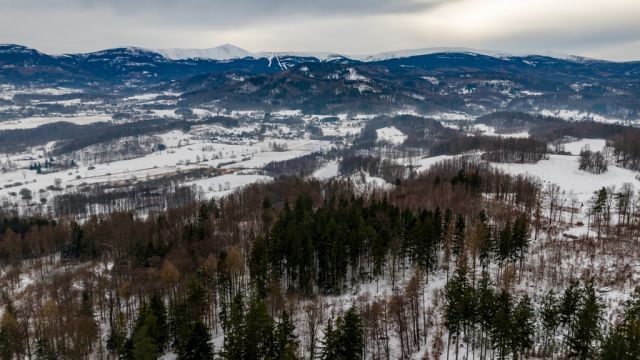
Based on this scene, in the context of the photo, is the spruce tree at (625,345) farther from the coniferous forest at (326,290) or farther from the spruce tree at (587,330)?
the spruce tree at (587,330)

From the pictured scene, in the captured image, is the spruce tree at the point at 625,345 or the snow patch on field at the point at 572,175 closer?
the spruce tree at the point at 625,345

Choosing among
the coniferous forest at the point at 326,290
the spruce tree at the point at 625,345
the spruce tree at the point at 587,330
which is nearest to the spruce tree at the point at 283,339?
the coniferous forest at the point at 326,290

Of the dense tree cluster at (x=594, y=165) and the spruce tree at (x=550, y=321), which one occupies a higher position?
the dense tree cluster at (x=594, y=165)

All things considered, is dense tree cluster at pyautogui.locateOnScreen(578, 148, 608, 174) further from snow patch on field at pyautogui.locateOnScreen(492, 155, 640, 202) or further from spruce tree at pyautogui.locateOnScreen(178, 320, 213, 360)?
spruce tree at pyautogui.locateOnScreen(178, 320, 213, 360)

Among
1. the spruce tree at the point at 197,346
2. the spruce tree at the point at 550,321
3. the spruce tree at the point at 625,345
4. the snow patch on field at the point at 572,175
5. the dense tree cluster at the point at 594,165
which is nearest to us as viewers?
the spruce tree at the point at 625,345

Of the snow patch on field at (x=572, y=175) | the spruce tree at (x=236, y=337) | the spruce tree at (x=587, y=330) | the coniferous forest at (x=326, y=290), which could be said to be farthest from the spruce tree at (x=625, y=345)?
the snow patch on field at (x=572, y=175)

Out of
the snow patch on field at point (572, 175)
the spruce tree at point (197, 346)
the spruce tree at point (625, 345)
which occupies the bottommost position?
the spruce tree at point (197, 346)

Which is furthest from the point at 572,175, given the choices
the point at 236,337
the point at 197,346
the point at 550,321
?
the point at 197,346

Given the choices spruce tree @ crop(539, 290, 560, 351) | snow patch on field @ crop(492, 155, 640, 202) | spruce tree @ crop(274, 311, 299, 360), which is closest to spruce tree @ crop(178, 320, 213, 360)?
spruce tree @ crop(274, 311, 299, 360)

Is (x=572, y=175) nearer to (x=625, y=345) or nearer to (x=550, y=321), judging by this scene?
(x=550, y=321)

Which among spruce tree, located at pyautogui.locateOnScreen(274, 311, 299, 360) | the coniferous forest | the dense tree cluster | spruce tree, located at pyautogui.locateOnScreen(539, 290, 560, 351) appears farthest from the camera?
the dense tree cluster

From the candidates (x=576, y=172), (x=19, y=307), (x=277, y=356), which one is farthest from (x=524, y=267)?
(x=576, y=172)

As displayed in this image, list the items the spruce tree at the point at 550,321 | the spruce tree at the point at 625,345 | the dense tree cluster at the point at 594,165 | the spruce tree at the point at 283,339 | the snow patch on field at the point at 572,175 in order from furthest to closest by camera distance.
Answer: the dense tree cluster at the point at 594,165
the snow patch on field at the point at 572,175
the spruce tree at the point at 283,339
the spruce tree at the point at 550,321
the spruce tree at the point at 625,345
